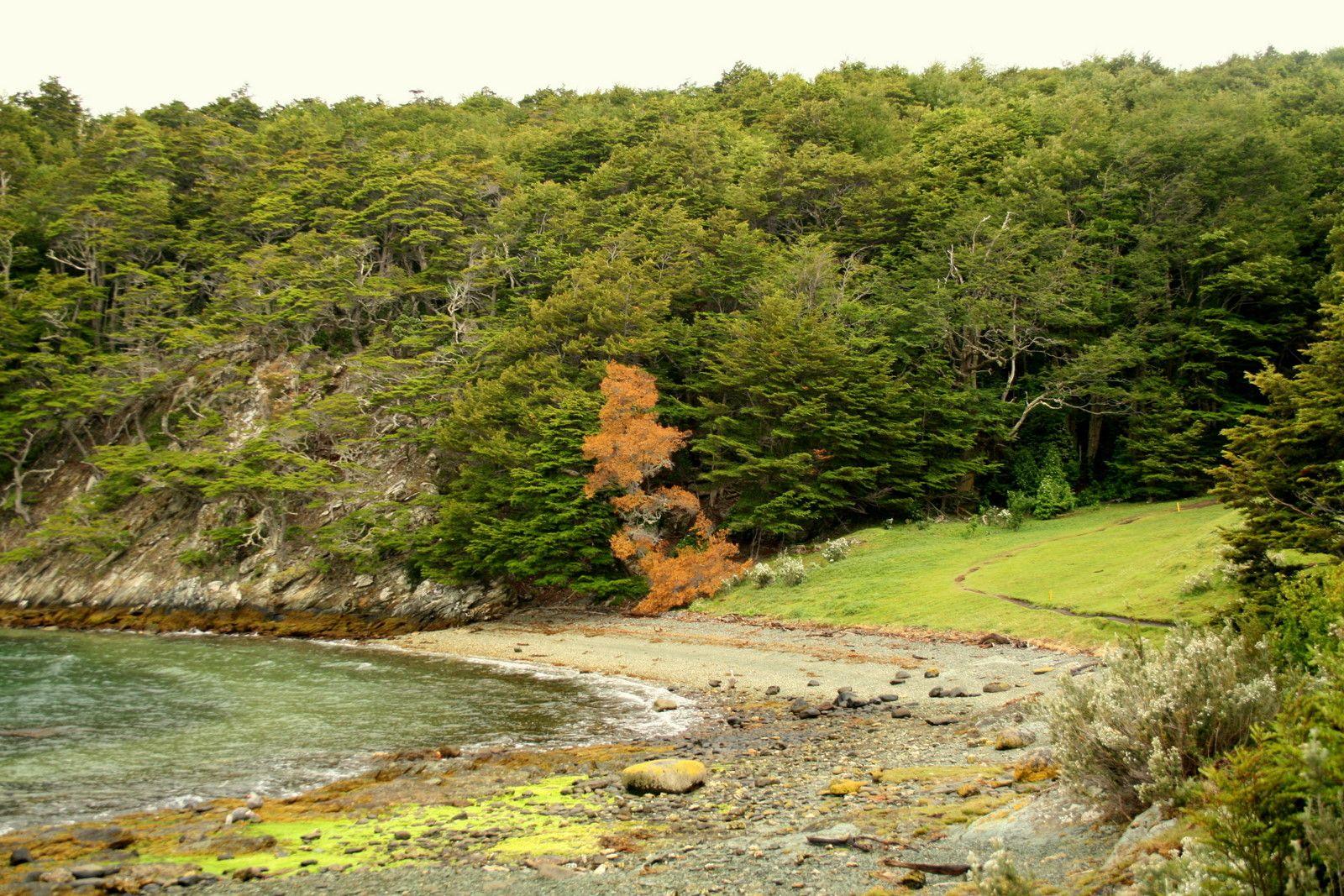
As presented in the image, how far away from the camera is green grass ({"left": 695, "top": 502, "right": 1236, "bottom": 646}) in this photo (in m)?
18.6

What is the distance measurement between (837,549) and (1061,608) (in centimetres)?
1440

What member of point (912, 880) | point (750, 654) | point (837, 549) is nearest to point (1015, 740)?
point (912, 880)

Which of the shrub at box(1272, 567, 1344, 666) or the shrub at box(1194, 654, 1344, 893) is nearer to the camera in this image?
the shrub at box(1194, 654, 1344, 893)

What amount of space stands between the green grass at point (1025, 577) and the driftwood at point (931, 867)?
8.97 metres

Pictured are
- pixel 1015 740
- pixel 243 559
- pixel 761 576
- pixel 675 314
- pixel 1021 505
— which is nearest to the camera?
pixel 1015 740

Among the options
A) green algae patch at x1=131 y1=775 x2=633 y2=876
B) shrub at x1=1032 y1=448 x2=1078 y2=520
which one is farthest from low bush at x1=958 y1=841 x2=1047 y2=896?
shrub at x1=1032 y1=448 x2=1078 y2=520

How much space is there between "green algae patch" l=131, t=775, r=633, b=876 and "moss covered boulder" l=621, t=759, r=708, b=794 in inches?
20.3

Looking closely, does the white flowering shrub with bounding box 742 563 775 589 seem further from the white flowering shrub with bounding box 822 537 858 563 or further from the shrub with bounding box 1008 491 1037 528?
the shrub with bounding box 1008 491 1037 528

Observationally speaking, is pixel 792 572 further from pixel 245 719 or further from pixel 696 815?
pixel 696 815

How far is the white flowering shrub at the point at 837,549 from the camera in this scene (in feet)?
112

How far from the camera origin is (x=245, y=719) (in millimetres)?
18094

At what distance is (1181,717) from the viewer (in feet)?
19.7

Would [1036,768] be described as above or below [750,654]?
above

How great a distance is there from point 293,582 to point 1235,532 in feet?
136
